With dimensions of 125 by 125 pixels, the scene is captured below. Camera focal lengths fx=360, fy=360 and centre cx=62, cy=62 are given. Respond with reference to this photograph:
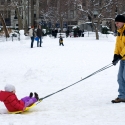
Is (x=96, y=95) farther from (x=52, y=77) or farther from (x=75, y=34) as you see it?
(x=75, y=34)

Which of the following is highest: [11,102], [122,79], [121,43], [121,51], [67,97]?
[121,43]

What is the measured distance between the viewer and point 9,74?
12062 mm

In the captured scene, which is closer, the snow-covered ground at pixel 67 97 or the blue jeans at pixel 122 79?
the snow-covered ground at pixel 67 97

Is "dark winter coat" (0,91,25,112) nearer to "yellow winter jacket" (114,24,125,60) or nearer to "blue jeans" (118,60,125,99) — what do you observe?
"blue jeans" (118,60,125,99)

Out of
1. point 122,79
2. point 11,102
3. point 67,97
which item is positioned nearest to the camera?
point 11,102

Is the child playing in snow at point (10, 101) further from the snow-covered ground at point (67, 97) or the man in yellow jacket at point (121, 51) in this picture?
the man in yellow jacket at point (121, 51)

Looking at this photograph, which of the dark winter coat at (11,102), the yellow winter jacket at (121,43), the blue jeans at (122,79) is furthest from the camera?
the blue jeans at (122,79)

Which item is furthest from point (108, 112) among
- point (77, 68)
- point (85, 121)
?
point (77, 68)

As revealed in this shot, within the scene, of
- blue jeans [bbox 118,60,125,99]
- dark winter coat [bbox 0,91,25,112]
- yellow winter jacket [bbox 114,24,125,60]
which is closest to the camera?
dark winter coat [bbox 0,91,25,112]

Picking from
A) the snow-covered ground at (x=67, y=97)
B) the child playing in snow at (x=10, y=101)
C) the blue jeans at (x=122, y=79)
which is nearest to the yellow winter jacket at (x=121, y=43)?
the blue jeans at (x=122, y=79)

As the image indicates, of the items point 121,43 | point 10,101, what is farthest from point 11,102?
point 121,43

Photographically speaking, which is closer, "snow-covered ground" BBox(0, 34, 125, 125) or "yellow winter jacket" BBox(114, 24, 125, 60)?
"snow-covered ground" BBox(0, 34, 125, 125)

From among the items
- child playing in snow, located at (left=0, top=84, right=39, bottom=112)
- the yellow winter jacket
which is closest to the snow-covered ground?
child playing in snow, located at (left=0, top=84, right=39, bottom=112)

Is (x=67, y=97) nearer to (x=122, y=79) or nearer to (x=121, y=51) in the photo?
(x=122, y=79)
